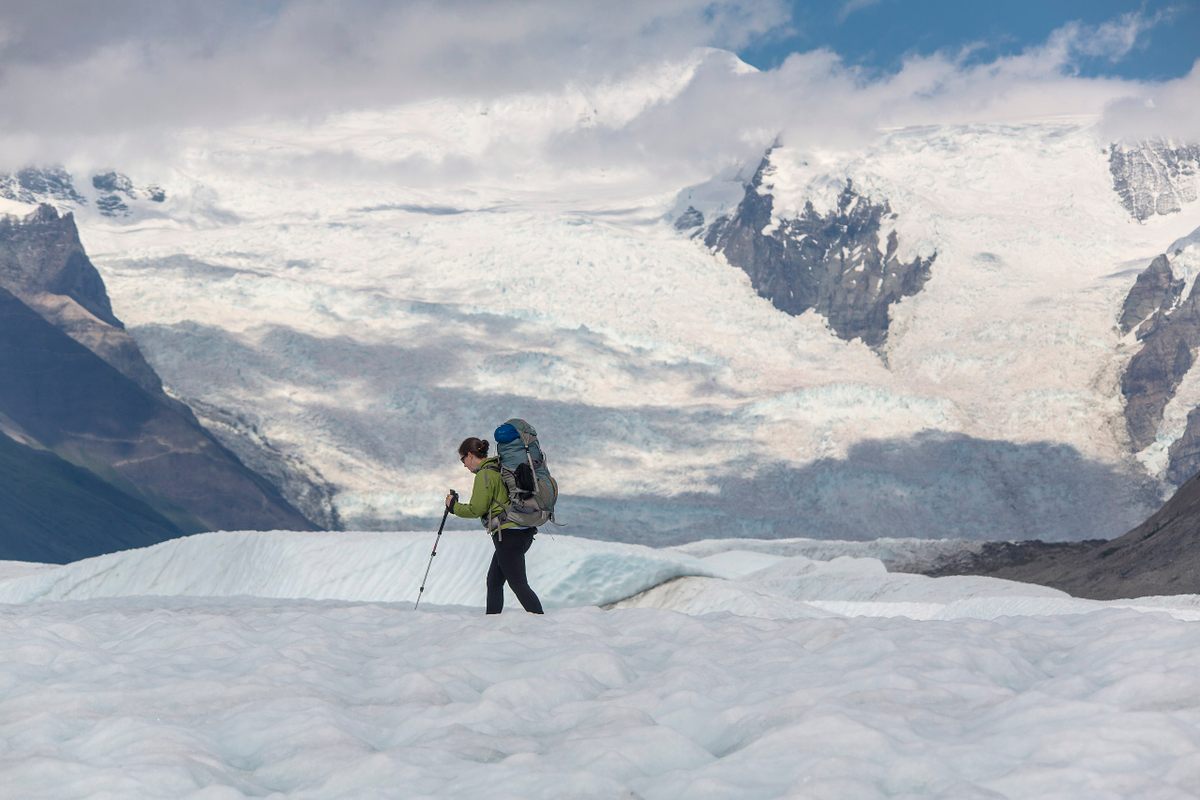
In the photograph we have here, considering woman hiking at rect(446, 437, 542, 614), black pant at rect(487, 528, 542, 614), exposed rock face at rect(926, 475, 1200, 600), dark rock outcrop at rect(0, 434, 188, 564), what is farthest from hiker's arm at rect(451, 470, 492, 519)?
dark rock outcrop at rect(0, 434, 188, 564)

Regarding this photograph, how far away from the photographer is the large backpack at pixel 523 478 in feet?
46.0

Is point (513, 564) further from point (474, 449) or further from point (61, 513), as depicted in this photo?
point (61, 513)

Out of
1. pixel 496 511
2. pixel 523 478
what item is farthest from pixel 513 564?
pixel 523 478

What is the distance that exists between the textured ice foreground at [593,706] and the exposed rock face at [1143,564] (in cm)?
3445

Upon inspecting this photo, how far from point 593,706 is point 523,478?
3.25 m

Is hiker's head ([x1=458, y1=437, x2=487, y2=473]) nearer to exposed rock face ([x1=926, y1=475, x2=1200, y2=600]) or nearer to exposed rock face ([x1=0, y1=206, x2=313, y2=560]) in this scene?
exposed rock face ([x1=926, y1=475, x2=1200, y2=600])

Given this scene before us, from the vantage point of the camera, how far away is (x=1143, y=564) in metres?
50.6

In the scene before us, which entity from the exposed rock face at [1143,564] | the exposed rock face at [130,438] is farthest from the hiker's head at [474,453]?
the exposed rock face at [130,438]

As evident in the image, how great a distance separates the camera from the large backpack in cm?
1402

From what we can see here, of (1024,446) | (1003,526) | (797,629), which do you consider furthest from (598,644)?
(1024,446)

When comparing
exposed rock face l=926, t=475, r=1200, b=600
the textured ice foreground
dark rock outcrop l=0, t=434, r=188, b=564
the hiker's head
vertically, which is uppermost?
the hiker's head

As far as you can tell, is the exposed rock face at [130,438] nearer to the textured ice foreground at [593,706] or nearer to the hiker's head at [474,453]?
the hiker's head at [474,453]

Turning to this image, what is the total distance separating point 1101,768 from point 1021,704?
4.68ft

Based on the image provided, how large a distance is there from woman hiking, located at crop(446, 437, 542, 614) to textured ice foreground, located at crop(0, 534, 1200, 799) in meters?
0.41
